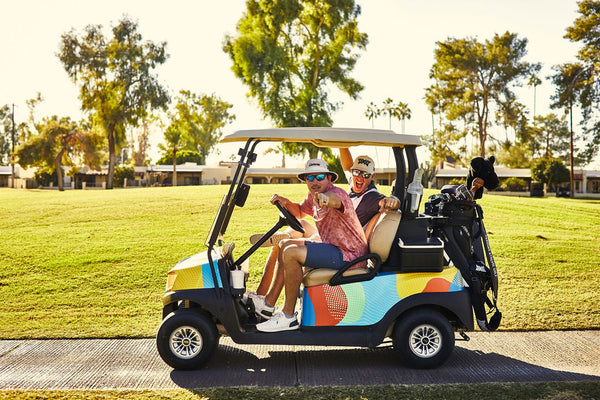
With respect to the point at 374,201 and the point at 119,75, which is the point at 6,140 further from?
the point at 374,201

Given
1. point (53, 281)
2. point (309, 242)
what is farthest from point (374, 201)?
point (53, 281)

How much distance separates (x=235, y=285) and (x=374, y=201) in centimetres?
147

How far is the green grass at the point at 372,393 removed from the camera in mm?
4324

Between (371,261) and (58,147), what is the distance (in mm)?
49926

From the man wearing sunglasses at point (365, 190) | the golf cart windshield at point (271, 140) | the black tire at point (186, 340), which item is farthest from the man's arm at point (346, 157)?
the black tire at point (186, 340)

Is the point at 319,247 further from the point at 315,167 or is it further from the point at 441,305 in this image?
the point at 441,305

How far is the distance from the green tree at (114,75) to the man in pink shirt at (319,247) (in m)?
44.5

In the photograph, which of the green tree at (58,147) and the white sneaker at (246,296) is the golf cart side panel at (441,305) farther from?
the green tree at (58,147)

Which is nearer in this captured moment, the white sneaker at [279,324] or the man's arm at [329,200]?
the man's arm at [329,200]

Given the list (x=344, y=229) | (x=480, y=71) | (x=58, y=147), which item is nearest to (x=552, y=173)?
(x=480, y=71)

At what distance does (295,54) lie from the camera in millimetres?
37750

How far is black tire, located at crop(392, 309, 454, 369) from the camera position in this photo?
502cm

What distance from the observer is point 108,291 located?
845cm

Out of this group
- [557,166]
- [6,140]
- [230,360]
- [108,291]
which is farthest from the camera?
[6,140]
